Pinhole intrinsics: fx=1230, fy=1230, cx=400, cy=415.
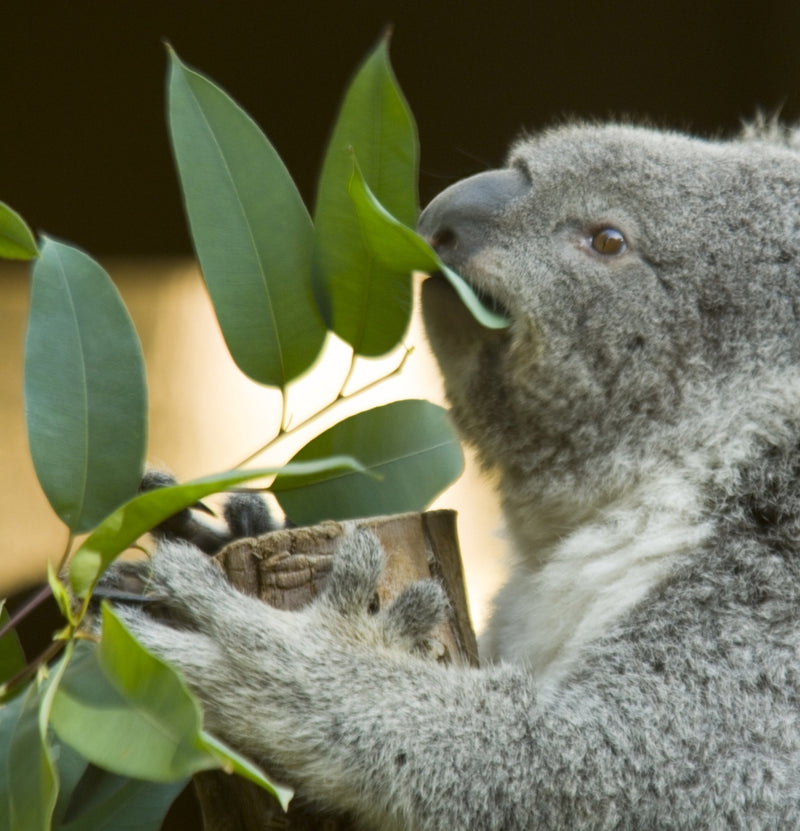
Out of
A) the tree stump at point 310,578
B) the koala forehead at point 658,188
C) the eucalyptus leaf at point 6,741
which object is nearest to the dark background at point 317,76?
the koala forehead at point 658,188

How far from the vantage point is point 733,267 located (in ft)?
5.78

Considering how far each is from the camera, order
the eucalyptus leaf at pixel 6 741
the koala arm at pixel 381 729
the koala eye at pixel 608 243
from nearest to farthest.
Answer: the eucalyptus leaf at pixel 6 741
the koala arm at pixel 381 729
the koala eye at pixel 608 243

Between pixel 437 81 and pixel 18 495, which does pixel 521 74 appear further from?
pixel 18 495

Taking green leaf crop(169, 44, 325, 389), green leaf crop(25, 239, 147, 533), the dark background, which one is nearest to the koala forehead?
green leaf crop(169, 44, 325, 389)

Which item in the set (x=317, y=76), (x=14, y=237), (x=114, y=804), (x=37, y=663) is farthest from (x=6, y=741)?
(x=317, y=76)

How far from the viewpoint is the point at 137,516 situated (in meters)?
1.17

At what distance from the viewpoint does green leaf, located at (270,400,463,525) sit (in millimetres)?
1647

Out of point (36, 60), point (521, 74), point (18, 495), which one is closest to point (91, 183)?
point (36, 60)

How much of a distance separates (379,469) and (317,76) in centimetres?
294

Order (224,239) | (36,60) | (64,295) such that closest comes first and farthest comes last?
1. (64,295)
2. (224,239)
3. (36,60)

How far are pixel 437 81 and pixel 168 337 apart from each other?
1.32 metres

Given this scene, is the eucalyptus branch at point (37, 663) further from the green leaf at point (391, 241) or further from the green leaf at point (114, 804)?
the green leaf at point (391, 241)

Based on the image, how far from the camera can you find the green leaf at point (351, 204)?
153cm

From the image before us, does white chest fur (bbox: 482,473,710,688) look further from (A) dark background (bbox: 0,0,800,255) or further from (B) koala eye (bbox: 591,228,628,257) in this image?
(A) dark background (bbox: 0,0,800,255)
